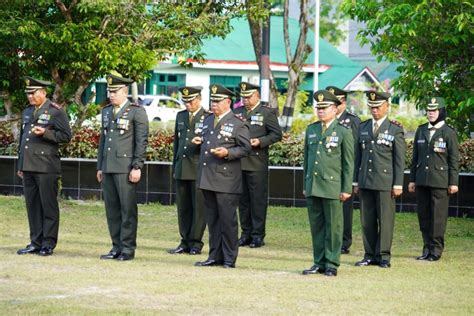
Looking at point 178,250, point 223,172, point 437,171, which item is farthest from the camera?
point 437,171

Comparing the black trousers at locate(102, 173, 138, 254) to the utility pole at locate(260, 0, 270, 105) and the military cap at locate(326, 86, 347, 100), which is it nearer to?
the military cap at locate(326, 86, 347, 100)

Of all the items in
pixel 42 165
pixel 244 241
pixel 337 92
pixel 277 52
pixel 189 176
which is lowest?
pixel 244 241

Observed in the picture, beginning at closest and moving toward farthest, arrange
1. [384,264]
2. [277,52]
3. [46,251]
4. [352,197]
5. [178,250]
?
[384,264] < [46,251] < [178,250] < [352,197] < [277,52]

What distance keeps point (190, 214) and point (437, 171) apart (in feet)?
9.60

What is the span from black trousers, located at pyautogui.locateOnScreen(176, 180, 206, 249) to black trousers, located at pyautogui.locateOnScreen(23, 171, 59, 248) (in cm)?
146

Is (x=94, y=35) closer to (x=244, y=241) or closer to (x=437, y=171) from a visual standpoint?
(x=244, y=241)

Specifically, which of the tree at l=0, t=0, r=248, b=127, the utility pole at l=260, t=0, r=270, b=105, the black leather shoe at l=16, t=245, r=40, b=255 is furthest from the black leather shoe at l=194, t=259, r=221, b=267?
the utility pole at l=260, t=0, r=270, b=105

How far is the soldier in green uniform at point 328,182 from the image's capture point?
12.4 meters

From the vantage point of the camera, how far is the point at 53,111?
1380 centimetres

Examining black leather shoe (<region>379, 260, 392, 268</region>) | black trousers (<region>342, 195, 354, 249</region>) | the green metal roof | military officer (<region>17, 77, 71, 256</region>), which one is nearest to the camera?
black leather shoe (<region>379, 260, 392, 268</region>)

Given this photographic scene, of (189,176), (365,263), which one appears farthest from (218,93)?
(365,263)

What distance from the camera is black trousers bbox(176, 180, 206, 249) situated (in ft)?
46.2

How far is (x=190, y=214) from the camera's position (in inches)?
561

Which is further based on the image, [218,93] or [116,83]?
[116,83]
